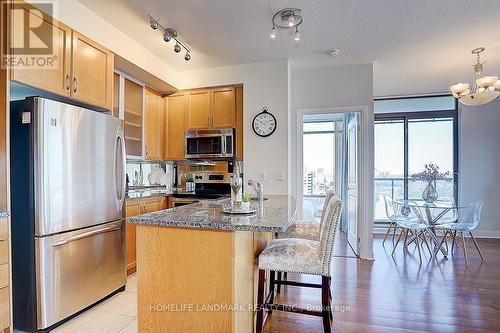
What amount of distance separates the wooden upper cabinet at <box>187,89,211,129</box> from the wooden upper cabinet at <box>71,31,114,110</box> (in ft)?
4.48

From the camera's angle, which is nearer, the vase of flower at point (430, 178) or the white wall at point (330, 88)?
the white wall at point (330, 88)

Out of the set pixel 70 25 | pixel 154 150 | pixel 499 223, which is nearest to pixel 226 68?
pixel 154 150

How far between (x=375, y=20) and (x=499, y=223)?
185 inches

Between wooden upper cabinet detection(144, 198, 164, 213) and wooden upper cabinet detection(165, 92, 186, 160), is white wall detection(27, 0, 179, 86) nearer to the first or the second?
wooden upper cabinet detection(165, 92, 186, 160)

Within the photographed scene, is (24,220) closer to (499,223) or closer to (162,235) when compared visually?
(162,235)

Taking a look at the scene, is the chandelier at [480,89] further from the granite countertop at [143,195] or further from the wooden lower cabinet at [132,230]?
the wooden lower cabinet at [132,230]

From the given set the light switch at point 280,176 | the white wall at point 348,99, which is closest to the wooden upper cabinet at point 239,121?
the light switch at point 280,176

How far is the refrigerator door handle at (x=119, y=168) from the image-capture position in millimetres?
2596

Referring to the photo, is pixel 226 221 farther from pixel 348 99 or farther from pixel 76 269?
pixel 348 99

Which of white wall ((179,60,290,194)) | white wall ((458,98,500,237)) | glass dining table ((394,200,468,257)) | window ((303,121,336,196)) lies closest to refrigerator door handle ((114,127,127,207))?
white wall ((179,60,290,194))

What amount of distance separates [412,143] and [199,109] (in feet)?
13.9

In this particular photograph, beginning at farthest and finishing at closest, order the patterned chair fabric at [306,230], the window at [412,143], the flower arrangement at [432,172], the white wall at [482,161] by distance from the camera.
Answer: the window at [412,143] → the white wall at [482,161] → the flower arrangement at [432,172] → the patterned chair fabric at [306,230]

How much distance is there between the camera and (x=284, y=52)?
132 inches

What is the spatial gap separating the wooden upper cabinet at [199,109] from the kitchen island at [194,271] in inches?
95.9
